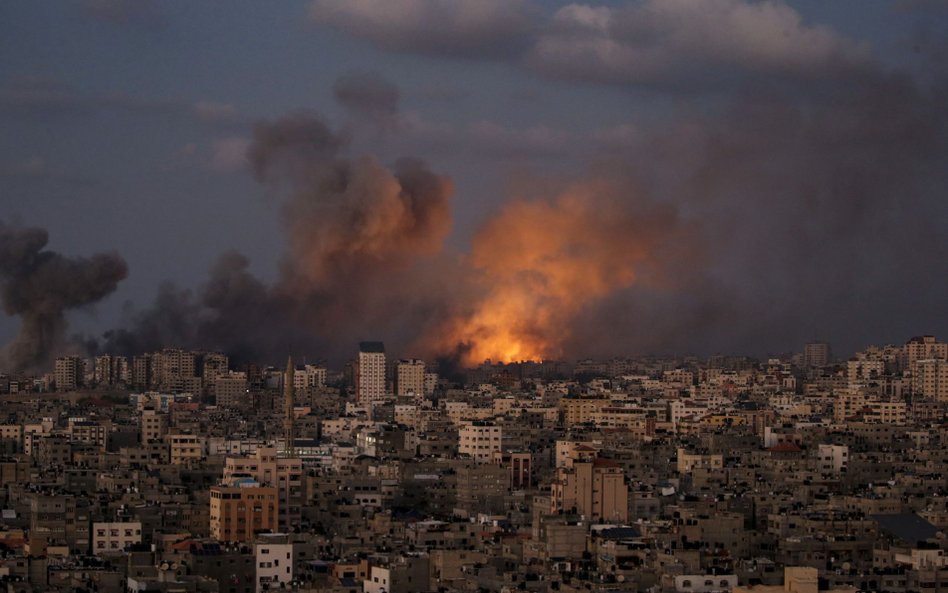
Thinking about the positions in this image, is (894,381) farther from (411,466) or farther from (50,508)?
(50,508)

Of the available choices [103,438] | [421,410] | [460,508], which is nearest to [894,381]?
[421,410]

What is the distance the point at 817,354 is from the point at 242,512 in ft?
282

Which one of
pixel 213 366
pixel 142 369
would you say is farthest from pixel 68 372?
pixel 213 366

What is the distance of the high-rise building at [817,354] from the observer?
120 metres

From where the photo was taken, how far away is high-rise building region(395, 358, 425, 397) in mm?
89875

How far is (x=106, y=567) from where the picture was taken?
3103cm

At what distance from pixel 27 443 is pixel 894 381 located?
40.5 meters

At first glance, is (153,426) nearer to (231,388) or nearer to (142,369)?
(231,388)

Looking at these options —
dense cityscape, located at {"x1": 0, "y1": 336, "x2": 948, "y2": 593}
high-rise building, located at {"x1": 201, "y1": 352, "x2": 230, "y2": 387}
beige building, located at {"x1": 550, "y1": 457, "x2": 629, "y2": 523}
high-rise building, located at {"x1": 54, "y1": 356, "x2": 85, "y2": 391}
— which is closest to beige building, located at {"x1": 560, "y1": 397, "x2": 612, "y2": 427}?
dense cityscape, located at {"x1": 0, "y1": 336, "x2": 948, "y2": 593}

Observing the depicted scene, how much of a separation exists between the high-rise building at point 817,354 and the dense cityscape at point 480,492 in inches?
1370

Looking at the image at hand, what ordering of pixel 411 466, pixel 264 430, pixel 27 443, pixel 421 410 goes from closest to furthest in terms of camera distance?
pixel 411 466 → pixel 27 443 → pixel 264 430 → pixel 421 410

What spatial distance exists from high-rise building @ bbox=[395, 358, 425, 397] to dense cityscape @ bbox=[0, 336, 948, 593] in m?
5.58

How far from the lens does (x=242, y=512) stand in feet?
125

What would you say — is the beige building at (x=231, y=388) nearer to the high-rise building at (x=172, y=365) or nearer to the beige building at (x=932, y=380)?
the high-rise building at (x=172, y=365)
